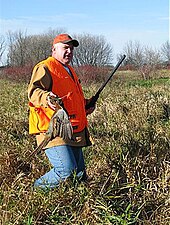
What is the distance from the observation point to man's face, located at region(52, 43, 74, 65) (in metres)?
3.55

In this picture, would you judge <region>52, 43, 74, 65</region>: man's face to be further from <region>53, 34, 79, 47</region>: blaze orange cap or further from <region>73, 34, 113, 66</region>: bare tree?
<region>73, 34, 113, 66</region>: bare tree

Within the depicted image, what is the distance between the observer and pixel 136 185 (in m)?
3.75

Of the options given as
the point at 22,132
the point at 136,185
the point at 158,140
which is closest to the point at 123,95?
the point at 22,132

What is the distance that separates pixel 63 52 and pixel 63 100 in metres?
0.45

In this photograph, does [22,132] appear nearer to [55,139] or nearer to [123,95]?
[55,139]

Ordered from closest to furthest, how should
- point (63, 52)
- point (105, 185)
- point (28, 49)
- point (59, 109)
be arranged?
point (59, 109) → point (63, 52) → point (105, 185) → point (28, 49)

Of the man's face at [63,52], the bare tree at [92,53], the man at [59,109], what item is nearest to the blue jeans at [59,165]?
the man at [59,109]

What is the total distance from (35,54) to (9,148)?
30.6 m

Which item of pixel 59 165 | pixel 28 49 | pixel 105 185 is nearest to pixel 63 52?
pixel 59 165

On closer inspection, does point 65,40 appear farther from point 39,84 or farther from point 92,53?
point 92,53

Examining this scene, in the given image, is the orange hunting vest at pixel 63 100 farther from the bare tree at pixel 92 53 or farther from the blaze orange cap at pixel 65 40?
the bare tree at pixel 92 53

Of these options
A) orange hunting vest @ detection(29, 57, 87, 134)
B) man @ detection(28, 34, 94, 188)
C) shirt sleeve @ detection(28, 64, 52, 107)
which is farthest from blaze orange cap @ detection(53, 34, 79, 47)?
shirt sleeve @ detection(28, 64, 52, 107)

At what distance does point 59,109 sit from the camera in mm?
3277

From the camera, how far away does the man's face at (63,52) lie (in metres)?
3.55
